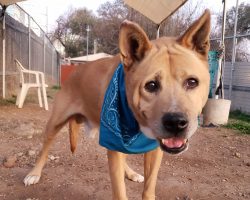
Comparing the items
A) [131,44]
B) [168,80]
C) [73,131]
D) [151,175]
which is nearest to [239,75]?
[73,131]

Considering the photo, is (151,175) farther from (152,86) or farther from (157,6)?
(157,6)

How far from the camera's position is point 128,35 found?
2.36 meters

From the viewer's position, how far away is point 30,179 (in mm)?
3584

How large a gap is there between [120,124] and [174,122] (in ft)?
2.47

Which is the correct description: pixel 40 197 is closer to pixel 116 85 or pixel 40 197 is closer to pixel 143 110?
pixel 116 85

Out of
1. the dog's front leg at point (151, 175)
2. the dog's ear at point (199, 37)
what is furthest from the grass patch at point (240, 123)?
the dog's ear at point (199, 37)

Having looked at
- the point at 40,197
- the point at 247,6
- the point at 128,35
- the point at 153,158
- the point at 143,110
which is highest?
the point at 247,6

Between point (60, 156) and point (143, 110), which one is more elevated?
point (143, 110)

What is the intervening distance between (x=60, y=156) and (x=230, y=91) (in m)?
Result: 6.50

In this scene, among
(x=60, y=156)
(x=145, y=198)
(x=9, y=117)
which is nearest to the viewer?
(x=145, y=198)

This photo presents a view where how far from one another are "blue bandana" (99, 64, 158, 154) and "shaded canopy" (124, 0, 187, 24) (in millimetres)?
5238

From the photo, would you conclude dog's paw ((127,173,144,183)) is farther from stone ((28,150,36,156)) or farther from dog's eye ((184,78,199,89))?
dog's eye ((184,78,199,89))

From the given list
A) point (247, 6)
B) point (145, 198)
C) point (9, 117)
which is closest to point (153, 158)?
point (145, 198)

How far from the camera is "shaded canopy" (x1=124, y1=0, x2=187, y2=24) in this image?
7574mm
